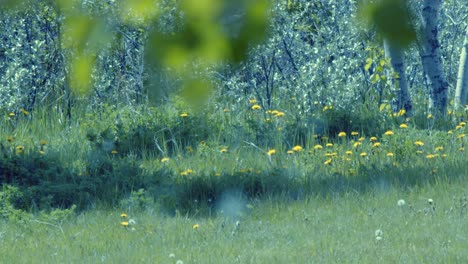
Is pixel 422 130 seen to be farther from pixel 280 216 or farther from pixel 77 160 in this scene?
pixel 77 160

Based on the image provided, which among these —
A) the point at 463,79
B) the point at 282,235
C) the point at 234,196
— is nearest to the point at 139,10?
the point at 282,235

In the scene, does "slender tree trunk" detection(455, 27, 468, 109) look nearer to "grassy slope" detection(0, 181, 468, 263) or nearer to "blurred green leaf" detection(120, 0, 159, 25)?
"grassy slope" detection(0, 181, 468, 263)

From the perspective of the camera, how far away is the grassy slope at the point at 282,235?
496 centimetres

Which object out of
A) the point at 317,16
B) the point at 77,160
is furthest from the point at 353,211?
the point at 317,16

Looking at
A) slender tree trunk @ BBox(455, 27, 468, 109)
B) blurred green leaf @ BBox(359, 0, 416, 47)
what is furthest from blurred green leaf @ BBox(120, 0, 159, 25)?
slender tree trunk @ BBox(455, 27, 468, 109)

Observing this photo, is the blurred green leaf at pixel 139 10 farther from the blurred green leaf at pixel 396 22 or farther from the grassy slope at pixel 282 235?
the grassy slope at pixel 282 235

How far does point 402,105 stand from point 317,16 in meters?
1.59

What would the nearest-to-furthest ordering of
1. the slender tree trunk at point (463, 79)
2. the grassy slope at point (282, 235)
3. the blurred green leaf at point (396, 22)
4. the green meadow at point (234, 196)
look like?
the blurred green leaf at point (396, 22) < the grassy slope at point (282, 235) < the green meadow at point (234, 196) < the slender tree trunk at point (463, 79)

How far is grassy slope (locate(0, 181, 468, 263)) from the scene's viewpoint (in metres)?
4.96

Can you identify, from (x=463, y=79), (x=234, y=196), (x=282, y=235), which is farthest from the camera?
(x=463, y=79)

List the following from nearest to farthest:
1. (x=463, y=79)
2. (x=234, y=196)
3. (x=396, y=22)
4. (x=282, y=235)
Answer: (x=396, y=22) < (x=282, y=235) < (x=234, y=196) < (x=463, y=79)

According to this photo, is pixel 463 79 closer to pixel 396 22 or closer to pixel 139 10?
pixel 396 22

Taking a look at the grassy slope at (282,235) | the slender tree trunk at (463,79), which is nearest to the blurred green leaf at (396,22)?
the grassy slope at (282,235)

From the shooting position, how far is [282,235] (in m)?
5.44
